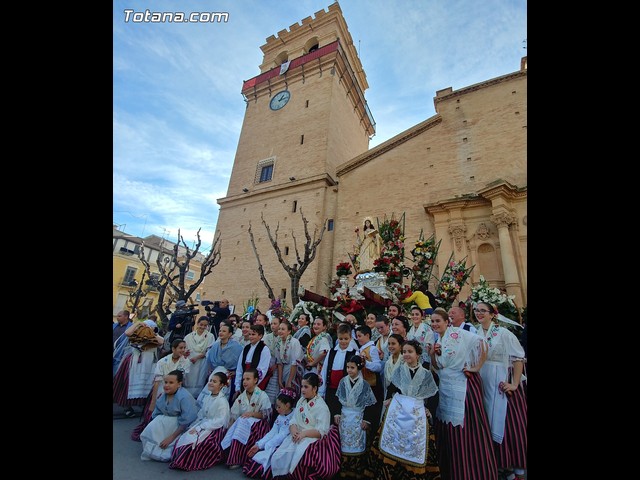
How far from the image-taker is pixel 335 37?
22188 millimetres

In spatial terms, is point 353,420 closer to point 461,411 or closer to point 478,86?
point 461,411

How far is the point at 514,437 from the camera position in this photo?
10.4ft

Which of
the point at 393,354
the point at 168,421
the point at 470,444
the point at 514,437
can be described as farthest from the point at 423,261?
the point at 168,421

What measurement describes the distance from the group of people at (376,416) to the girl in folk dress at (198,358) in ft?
1.82

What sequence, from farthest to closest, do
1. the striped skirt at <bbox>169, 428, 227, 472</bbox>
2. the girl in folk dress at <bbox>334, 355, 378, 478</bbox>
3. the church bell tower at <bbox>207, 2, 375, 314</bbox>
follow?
1. the church bell tower at <bbox>207, 2, 375, 314</bbox>
2. the striped skirt at <bbox>169, 428, 227, 472</bbox>
3. the girl in folk dress at <bbox>334, 355, 378, 478</bbox>

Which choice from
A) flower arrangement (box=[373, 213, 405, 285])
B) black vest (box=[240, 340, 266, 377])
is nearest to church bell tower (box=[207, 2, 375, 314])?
flower arrangement (box=[373, 213, 405, 285])

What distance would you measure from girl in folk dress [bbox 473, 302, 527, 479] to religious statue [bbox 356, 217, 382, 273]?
5283 mm

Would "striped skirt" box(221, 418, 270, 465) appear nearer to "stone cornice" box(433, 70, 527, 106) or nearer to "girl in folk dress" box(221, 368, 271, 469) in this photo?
"girl in folk dress" box(221, 368, 271, 469)

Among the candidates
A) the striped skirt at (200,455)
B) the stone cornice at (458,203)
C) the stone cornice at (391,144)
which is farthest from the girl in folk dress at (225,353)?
the stone cornice at (391,144)

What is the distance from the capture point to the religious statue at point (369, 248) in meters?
8.98

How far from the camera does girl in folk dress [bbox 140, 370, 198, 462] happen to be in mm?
3697
